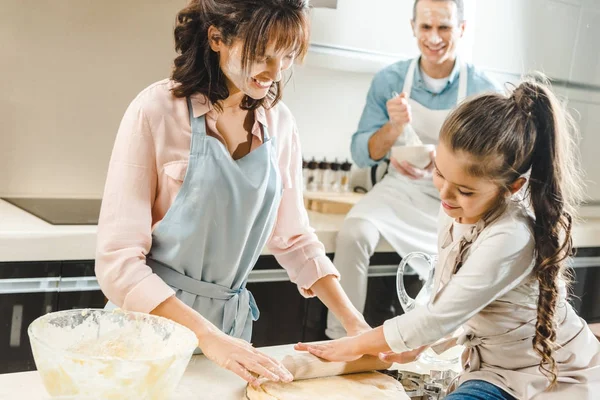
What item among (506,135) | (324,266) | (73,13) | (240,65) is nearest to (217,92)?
(240,65)

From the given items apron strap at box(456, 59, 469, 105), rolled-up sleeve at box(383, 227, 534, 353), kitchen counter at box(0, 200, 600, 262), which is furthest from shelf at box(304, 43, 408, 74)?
rolled-up sleeve at box(383, 227, 534, 353)

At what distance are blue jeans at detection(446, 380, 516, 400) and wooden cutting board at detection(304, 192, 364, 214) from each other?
1.57 meters

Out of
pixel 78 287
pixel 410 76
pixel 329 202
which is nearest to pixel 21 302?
pixel 78 287

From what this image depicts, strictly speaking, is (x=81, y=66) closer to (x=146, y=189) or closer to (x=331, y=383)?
(x=146, y=189)

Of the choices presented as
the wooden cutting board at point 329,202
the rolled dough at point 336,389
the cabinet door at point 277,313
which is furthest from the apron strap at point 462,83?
the rolled dough at point 336,389

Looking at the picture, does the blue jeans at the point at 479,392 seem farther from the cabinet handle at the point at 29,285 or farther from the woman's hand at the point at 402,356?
the cabinet handle at the point at 29,285

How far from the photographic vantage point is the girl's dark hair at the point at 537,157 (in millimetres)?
1027

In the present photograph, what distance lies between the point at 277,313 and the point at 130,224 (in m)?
1.21

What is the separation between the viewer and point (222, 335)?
100cm

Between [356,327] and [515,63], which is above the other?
[515,63]

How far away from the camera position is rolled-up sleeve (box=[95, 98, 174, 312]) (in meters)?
1.03

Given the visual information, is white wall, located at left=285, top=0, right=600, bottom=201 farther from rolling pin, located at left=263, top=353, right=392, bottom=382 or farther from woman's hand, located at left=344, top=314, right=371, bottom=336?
rolling pin, located at left=263, top=353, right=392, bottom=382

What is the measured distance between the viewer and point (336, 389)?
984mm

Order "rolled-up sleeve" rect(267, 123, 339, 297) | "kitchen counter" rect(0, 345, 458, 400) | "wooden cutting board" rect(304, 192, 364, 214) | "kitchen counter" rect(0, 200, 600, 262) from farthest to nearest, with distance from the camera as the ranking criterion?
"wooden cutting board" rect(304, 192, 364, 214)
"kitchen counter" rect(0, 200, 600, 262)
"rolled-up sleeve" rect(267, 123, 339, 297)
"kitchen counter" rect(0, 345, 458, 400)
